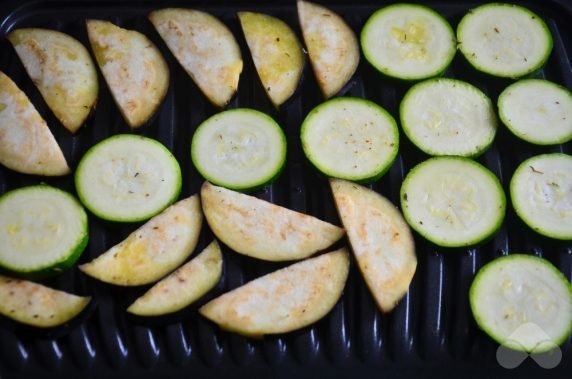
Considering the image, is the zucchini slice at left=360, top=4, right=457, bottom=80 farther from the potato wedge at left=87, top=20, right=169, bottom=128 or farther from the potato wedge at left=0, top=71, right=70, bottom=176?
the potato wedge at left=0, top=71, right=70, bottom=176

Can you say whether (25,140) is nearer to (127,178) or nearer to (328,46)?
(127,178)

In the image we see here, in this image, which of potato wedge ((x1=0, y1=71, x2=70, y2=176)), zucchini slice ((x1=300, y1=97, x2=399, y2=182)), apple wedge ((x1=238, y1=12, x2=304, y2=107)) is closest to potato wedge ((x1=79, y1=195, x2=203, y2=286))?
potato wedge ((x1=0, y1=71, x2=70, y2=176))

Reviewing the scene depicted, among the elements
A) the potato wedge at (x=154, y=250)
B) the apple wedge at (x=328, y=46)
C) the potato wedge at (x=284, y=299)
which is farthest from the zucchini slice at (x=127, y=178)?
the apple wedge at (x=328, y=46)

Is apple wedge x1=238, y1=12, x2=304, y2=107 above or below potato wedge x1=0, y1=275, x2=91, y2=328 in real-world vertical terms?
above

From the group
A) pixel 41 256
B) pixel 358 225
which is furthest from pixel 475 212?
pixel 41 256

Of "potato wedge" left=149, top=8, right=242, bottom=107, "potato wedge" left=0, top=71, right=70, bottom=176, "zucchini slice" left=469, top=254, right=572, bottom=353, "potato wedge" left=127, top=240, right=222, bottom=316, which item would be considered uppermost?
"potato wedge" left=149, top=8, right=242, bottom=107

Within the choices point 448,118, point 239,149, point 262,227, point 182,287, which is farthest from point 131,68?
point 448,118
